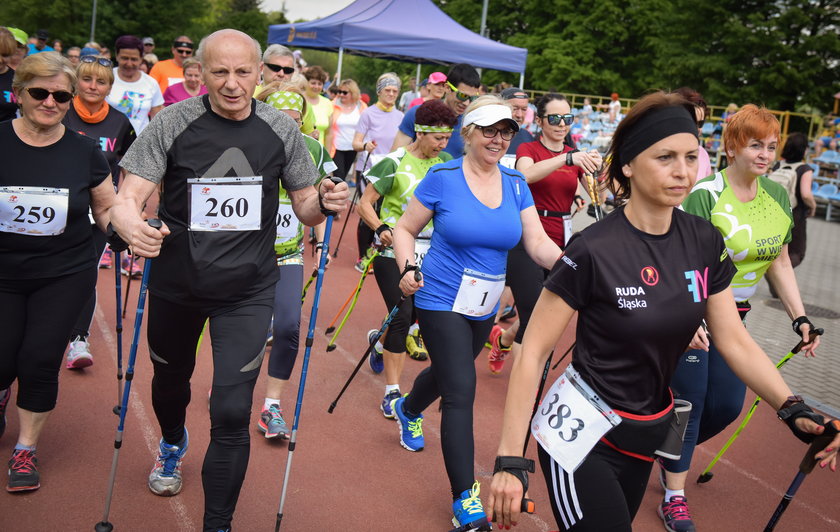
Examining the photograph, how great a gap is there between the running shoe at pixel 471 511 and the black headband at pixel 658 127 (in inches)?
77.5

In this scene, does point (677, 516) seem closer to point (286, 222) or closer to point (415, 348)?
point (286, 222)

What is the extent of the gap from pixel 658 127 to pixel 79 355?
15.4 ft

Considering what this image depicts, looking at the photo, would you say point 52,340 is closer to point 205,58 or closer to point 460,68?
point 205,58

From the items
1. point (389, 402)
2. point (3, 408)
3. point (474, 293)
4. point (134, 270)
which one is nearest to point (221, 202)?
point (474, 293)

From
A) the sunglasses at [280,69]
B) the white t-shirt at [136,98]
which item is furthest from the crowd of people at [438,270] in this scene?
the white t-shirt at [136,98]

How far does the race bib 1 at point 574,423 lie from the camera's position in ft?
9.04

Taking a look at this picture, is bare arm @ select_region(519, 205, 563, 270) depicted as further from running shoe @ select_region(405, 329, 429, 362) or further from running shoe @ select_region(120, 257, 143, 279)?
running shoe @ select_region(120, 257, 143, 279)

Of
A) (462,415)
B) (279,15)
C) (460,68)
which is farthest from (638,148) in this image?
(279,15)

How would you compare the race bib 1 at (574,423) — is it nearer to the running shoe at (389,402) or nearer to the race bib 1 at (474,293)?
the race bib 1 at (474,293)

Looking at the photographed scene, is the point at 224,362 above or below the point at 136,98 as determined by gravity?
below

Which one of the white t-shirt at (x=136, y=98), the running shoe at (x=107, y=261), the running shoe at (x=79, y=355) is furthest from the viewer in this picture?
the running shoe at (x=107, y=261)

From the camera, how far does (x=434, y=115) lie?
18.0 ft

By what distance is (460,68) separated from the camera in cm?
858

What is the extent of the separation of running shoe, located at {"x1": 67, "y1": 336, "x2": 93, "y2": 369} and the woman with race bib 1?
218cm
